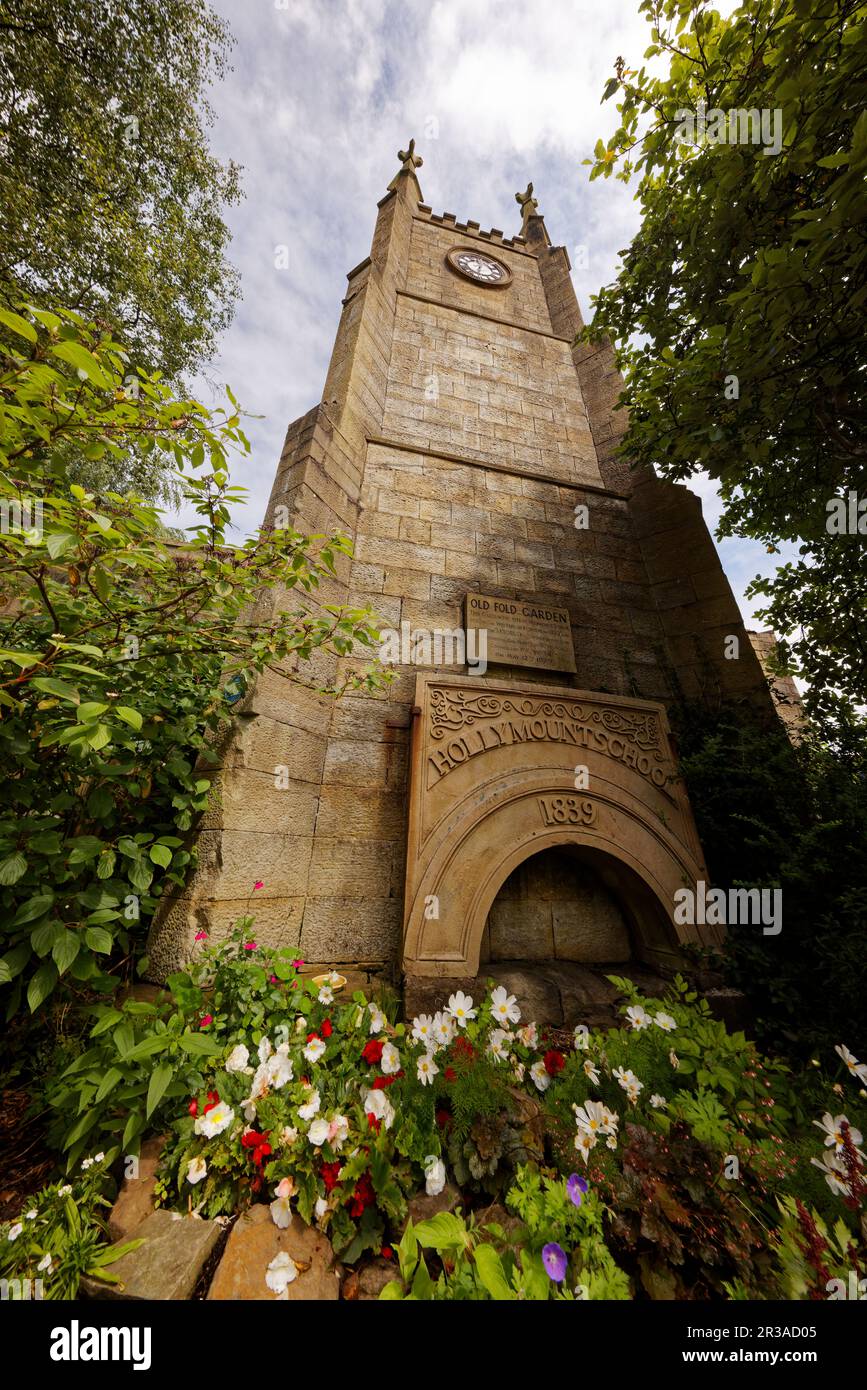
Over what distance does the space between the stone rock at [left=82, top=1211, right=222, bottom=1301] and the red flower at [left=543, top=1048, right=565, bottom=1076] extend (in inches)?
51.4

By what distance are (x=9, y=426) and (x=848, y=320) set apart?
4.46 meters

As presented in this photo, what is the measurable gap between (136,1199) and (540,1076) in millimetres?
1532

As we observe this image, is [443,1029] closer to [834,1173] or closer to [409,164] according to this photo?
[834,1173]

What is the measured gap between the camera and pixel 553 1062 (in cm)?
196

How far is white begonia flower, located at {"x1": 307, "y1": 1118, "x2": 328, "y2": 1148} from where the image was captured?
157 centimetres

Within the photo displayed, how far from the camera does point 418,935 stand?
2570 millimetres

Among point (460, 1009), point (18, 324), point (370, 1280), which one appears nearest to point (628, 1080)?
point (460, 1009)

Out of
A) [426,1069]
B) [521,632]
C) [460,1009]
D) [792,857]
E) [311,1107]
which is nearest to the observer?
[311,1107]

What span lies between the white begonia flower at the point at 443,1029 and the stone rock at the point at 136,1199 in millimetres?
1090

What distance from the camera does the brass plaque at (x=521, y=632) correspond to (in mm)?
3859

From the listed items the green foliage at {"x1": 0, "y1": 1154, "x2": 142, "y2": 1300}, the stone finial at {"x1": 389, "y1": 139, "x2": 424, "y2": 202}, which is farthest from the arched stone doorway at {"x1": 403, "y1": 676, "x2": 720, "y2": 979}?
the stone finial at {"x1": 389, "y1": 139, "x2": 424, "y2": 202}

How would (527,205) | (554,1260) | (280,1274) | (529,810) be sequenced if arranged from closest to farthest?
(554,1260) < (280,1274) < (529,810) < (527,205)

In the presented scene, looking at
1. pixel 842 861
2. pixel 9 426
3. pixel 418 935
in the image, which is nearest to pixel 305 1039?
pixel 418 935

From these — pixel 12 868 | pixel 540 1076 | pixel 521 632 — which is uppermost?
pixel 521 632
